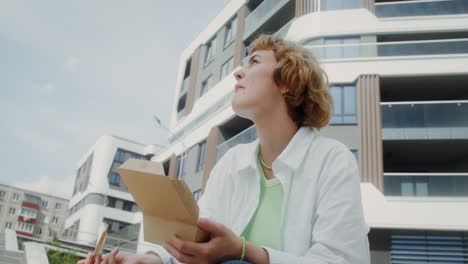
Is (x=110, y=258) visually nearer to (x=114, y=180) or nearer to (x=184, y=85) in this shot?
(x=184, y=85)

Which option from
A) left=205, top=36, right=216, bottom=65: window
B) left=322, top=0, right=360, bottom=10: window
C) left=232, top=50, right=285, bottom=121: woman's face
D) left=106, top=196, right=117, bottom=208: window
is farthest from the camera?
left=106, top=196, right=117, bottom=208: window

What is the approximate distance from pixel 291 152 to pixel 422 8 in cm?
1668

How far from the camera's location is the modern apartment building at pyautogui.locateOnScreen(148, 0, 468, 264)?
568 inches

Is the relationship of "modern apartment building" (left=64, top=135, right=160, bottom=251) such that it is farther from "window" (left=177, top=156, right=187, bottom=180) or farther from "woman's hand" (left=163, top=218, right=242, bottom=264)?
"woman's hand" (left=163, top=218, right=242, bottom=264)

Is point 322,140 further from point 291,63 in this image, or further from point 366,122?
point 366,122

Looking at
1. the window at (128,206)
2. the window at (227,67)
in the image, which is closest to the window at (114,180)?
the window at (128,206)

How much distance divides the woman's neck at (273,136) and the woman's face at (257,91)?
65mm

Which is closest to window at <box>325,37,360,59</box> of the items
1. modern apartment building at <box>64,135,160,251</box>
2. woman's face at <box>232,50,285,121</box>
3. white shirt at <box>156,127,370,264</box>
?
woman's face at <box>232,50,285,121</box>

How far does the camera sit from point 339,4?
58.6 feet

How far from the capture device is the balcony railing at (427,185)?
1385 cm

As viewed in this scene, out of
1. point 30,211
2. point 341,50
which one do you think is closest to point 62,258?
point 341,50

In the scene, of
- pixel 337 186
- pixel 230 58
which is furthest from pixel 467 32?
pixel 337 186

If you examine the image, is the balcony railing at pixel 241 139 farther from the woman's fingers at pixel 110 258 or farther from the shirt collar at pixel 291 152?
the woman's fingers at pixel 110 258

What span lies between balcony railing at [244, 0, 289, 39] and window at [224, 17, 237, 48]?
5.77ft
